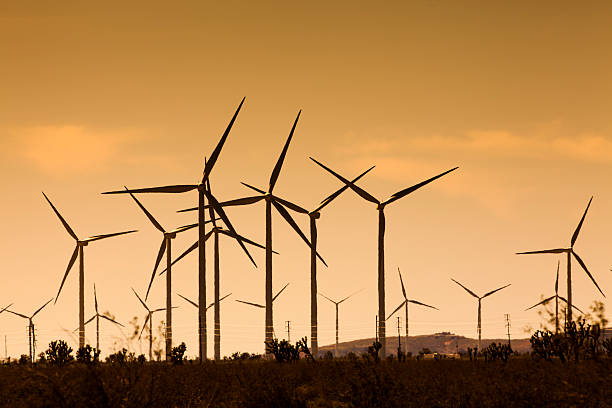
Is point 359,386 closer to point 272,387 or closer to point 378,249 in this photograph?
point 272,387

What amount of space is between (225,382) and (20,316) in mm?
81869

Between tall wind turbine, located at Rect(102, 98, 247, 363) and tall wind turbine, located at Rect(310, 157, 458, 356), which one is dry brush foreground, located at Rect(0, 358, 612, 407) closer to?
tall wind turbine, located at Rect(102, 98, 247, 363)

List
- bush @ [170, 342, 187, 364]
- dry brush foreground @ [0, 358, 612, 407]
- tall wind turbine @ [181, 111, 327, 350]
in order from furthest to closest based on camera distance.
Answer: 1. tall wind turbine @ [181, 111, 327, 350]
2. bush @ [170, 342, 187, 364]
3. dry brush foreground @ [0, 358, 612, 407]

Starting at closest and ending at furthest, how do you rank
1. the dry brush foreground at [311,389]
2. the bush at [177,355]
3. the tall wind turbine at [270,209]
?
the dry brush foreground at [311,389], the bush at [177,355], the tall wind turbine at [270,209]

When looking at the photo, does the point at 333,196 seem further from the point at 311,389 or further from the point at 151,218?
the point at 311,389

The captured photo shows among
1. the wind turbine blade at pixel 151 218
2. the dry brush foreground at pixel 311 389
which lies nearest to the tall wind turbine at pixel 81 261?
the wind turbine blade at pixel 151 218

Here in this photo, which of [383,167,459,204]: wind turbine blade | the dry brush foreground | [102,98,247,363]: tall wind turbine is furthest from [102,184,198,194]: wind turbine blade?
the dry brush foreground

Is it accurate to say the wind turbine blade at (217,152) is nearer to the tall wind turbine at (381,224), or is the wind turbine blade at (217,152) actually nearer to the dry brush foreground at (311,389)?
the tall wind turbine at (381,224)

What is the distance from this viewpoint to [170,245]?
271ft

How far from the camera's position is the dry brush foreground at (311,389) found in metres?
24.3

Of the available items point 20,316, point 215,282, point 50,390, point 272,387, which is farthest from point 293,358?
point 20,316

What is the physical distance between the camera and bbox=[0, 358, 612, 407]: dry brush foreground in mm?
24344

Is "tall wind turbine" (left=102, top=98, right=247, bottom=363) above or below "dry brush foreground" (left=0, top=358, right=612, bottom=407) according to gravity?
above

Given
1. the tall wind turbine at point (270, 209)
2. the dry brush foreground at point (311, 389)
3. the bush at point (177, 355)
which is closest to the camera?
the dry brush foreground at point (311, 389)
